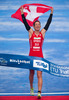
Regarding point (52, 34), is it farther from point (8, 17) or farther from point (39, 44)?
point (39, 44)

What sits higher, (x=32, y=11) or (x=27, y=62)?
(x=32, y=11)

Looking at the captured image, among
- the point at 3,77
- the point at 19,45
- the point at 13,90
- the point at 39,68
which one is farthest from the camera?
the point at 19,45

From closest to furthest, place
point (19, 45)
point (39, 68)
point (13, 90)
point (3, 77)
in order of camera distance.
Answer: point (39, 68) → point (13, 90) → point (3, 77) → point (19, 45)

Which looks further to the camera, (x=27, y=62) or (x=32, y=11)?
(x=32, y=11)

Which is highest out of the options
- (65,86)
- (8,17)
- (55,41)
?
(8,17)

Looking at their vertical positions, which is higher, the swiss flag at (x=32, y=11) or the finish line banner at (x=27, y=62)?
the swiss flag at (x=32, y=11)

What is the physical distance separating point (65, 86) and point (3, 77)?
1.26 meters

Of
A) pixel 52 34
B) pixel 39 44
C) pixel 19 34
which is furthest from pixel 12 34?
pixel 39 44

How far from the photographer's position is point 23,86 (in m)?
5.64

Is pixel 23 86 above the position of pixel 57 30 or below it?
below

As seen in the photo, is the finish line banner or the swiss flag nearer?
the finish line banner

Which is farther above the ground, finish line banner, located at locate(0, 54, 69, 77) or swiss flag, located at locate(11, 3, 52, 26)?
swiss flag, located at locate(11, 3, 52, 26)

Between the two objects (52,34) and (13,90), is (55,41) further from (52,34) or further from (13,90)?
(13,90)

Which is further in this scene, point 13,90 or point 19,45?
point 19,45
